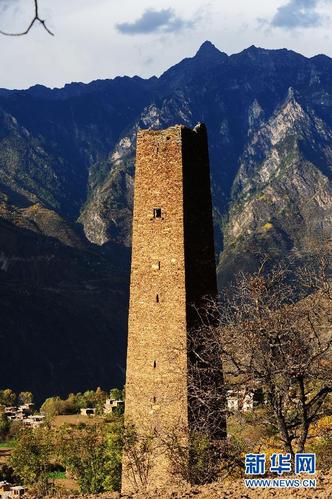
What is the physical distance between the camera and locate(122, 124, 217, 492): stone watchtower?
20.7 meters

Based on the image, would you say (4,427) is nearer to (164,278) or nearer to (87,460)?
(87,460)

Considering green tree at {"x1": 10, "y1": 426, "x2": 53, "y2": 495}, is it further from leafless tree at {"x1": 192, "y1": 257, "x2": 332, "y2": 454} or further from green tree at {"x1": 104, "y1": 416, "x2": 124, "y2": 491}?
leafless tree at {"x1": 192, "y1": 257, "x2": 332, "y2": 454}

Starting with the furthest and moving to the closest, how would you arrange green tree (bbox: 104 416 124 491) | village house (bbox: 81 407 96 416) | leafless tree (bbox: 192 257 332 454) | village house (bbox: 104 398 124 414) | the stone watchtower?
1. village house (bbox: 81 407 96 416)
2. village house (bbox: 104 398 124 414)
3. green tree (bbox: 104 416 124 491)
4. the stone watchtower
5. leafless tree (bbox: 192 257 332 454)

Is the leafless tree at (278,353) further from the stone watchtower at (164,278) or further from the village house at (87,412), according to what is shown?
the village house at (87,412)

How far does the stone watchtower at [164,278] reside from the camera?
20.7 metres

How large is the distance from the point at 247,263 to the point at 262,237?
24844mm

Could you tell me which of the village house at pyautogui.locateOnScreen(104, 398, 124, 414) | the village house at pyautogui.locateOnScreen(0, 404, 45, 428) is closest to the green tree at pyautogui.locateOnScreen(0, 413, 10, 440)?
the village house at pyautogui.locateOnScreen(0, 404, 45, 428)

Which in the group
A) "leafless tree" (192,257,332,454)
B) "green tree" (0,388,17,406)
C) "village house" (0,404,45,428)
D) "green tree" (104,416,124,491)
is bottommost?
"green tree" (104,416,124,491)

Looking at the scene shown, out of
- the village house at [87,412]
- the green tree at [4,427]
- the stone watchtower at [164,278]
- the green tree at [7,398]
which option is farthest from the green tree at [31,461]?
the green tree at [7,398]

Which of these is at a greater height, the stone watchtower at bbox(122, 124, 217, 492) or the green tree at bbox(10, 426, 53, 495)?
the stone watchtower at bbox(122, 124, 217, 492)

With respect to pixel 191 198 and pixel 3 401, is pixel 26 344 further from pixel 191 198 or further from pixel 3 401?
pixel 191 198

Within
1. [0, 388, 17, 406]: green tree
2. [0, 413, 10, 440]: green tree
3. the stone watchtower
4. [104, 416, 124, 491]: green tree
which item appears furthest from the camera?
[0, 388, 17, 406]: green tree

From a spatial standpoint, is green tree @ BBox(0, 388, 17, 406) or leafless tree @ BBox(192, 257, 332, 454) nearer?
leafless tree @ BBox(192, 257, 332, 454)

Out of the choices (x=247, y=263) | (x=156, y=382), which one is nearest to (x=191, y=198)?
(x=156, y=382)
